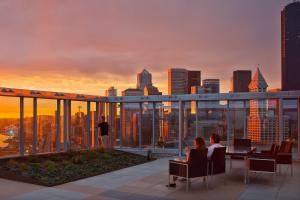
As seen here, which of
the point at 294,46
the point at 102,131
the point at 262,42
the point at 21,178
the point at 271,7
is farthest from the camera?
the point at 294,46

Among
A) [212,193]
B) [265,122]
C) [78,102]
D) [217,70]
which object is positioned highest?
[217,70]

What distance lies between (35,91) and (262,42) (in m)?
11.9

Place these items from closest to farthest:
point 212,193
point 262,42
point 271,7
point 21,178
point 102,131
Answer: point 212,193
point 21,178
point 102,131
point 271,7
point 262,42

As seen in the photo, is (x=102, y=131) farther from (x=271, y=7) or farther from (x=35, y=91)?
(x=271, y=7)

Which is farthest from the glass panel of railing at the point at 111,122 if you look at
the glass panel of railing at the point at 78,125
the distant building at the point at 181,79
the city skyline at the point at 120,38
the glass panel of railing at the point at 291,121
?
the glass panel of railing at the point at 291,121

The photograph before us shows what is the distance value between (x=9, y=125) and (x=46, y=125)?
1.53 meters

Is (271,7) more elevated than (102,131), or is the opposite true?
(271,7)

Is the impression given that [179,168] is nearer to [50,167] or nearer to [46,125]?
[50,167]

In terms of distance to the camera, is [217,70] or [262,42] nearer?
[262,42]

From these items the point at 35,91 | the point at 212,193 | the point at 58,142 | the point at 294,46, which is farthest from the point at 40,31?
the point at 294,46

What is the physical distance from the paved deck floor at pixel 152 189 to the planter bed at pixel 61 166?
0.31 meters

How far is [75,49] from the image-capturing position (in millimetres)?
13297

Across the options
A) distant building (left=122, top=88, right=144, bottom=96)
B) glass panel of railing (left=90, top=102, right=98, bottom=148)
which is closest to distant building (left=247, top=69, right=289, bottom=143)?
distant building (left=122, top=88, right=144, bottom=96)

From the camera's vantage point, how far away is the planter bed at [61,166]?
24.7ft
